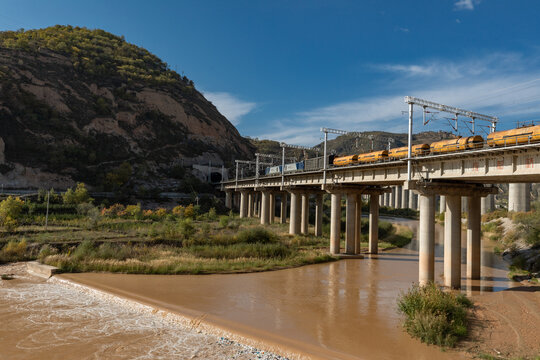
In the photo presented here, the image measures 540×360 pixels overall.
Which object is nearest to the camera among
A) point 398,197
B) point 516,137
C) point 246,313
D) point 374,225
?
point 246,313

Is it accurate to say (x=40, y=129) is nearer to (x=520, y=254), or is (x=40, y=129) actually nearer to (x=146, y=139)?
(x=146, y=139)

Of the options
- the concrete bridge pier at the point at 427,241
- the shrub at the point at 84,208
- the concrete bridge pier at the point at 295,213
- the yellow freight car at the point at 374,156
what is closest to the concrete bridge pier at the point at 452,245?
the concrete bridge pier at the point at 427,241

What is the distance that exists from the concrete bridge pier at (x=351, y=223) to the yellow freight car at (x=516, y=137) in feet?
53.6

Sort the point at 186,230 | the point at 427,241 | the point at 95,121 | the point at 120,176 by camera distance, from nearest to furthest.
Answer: the point at 427,241 < the point at 186,230 < the point at 120,176 < the point at 95,121

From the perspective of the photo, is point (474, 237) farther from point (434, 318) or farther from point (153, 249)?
point (153, 249)

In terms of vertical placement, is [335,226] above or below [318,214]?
below

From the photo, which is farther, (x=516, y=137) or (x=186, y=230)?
(x=186, y=230)

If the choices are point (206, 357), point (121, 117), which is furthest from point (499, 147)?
point (121, 117)

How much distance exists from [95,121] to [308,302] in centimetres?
8108

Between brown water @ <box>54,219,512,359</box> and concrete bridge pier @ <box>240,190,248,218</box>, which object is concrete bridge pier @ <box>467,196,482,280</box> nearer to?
brown water @ <box>54,219,512,359</box>

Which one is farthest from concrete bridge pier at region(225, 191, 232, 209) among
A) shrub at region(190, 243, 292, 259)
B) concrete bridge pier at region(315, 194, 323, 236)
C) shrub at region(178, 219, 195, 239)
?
shrub at region(190, 243, 292, 259)

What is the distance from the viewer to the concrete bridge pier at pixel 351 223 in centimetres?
3378

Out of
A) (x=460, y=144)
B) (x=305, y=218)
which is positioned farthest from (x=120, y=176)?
(x=460, y=144)

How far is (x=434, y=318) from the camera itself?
12.7 m
